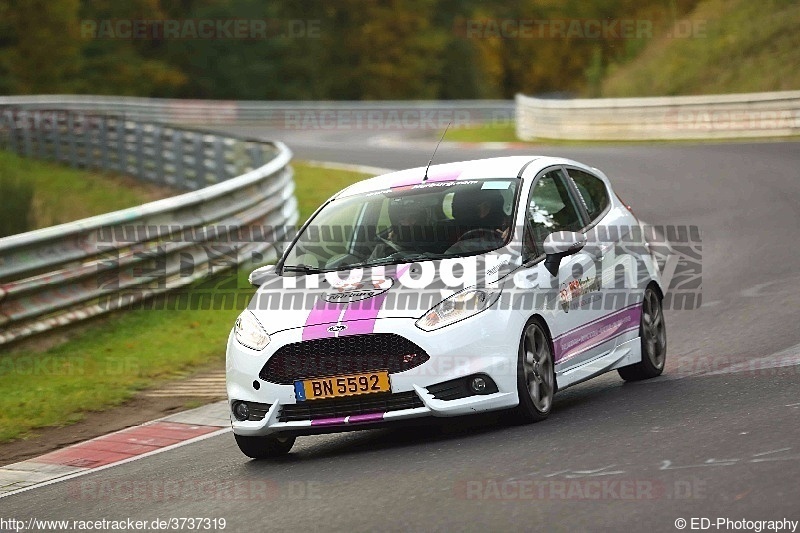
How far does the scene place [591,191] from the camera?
409 inches

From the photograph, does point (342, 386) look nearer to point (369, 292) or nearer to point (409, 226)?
point (369, 292)

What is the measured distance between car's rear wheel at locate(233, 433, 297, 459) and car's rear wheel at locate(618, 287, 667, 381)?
9.10ft

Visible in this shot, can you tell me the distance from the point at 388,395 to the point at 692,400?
2.02 metres

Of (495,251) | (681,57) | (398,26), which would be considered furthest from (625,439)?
(398,26)

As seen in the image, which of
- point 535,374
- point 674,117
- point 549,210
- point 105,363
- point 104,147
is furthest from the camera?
point 674,117

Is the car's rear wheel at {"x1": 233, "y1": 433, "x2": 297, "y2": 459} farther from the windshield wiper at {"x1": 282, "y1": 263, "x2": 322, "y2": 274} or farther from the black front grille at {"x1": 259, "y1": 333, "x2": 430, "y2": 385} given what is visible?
the windshield wiper at {"x1": 282, "y1": 263, "x2": 322, "y2": 274}

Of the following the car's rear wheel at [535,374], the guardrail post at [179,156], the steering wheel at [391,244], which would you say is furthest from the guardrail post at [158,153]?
the car's rear wheel at [535,374]

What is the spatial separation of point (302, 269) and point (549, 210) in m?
1.73

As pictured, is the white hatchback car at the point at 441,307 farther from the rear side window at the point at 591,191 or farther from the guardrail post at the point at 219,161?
the guardrail post at the point at 219,161

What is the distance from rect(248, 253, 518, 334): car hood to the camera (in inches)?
325

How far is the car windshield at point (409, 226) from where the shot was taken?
9.08m

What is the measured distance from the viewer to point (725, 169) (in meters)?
23.8

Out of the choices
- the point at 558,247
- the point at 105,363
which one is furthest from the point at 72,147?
the point at 558,247

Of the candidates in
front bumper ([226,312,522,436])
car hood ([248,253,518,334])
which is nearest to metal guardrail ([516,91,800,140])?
car hood ([248,253,518,334])
